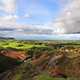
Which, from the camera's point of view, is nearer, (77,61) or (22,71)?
(22,71)

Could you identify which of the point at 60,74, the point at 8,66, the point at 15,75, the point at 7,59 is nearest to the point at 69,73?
the point at 60,74

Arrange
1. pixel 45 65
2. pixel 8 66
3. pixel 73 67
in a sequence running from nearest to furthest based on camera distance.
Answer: pixel 73 67 → pixel 45 65 → pixel 8 66

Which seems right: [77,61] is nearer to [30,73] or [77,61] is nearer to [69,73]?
[69,73]

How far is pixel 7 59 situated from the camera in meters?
47.0

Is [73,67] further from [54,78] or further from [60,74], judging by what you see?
[54,78]

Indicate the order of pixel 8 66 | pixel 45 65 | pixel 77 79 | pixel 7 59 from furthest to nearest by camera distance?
pixel 7 59 → pixel 8 66 → pixel 45 65 → pixel 77 79

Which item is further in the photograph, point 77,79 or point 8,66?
point 8,66

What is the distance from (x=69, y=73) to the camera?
99.9 feet

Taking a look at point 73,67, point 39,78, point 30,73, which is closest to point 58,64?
point 73,67

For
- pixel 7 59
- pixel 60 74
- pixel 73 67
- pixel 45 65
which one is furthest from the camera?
pixel 7 59

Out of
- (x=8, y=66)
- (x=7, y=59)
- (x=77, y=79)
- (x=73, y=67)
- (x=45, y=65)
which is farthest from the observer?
(x=7, y=59)

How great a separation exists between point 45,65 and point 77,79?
9.97 m

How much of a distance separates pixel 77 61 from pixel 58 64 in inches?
100

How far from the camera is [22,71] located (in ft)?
102
